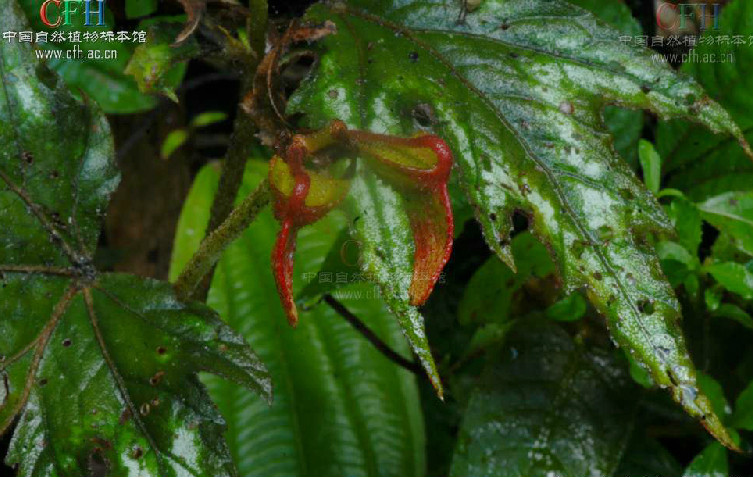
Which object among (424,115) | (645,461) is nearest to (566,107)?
(424,115)

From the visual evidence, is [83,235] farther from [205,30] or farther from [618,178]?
[618,178]

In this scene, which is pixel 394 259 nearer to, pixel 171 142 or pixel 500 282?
pixel 500 282

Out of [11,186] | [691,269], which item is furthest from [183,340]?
[691,269]

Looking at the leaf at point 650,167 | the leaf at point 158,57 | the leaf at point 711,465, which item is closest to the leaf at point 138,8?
the leaf at point 158,57

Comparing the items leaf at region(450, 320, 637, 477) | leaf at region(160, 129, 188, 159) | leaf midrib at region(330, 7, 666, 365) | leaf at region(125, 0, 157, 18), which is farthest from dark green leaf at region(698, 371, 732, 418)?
leaf at region(160, 129, 188, 159)

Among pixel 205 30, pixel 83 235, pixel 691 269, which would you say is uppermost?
pixel 205 30

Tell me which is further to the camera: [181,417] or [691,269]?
[691,269]
